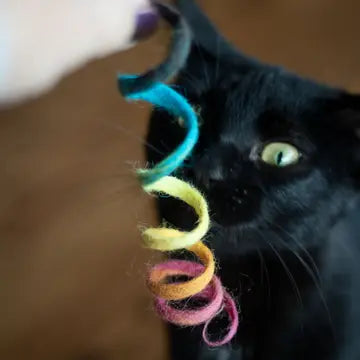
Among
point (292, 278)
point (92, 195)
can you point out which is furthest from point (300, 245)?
point (92, 195)

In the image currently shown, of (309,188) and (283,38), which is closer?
(309,188)

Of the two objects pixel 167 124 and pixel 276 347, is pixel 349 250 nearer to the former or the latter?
pixel 276 347

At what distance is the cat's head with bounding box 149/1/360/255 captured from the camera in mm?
558

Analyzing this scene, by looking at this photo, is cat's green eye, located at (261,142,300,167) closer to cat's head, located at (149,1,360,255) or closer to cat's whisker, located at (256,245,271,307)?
cat's head, located at (149,1,360,255)

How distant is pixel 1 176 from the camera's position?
3.39 feet

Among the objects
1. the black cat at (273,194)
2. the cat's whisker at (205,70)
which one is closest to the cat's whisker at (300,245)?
the black cat at (273,194)

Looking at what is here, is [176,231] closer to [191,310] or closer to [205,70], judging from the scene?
[191,310]

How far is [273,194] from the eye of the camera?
566mm

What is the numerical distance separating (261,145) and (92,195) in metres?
0.49

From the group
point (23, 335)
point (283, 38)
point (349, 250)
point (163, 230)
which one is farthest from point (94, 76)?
point (163, 230)

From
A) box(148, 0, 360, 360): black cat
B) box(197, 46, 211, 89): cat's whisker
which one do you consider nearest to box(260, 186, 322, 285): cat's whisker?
box(148, 0, 360, 360): black cat

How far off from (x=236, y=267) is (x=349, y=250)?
0.42 ft

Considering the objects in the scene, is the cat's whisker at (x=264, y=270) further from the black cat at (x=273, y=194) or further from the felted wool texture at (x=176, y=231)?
the felted wool texture at (x=176, y=231)

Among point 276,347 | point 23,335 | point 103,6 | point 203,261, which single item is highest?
point 103,6
